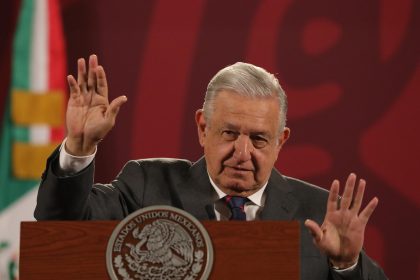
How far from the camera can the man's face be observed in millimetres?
1854

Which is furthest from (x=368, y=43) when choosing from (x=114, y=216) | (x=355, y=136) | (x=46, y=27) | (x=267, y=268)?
(x=267, y=268)

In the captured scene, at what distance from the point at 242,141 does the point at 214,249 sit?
0.57 metres

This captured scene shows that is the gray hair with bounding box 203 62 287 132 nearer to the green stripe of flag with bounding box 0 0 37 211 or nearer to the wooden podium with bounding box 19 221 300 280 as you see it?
the wooden podium with bounding box 19 221 300 280

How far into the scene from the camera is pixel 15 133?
11.0 ft

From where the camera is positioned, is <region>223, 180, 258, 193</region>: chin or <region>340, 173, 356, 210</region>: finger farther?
<region>223, 180, 258, 193</region>: chin

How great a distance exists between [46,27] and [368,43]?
1.51 metres

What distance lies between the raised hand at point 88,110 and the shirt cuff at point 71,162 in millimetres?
10

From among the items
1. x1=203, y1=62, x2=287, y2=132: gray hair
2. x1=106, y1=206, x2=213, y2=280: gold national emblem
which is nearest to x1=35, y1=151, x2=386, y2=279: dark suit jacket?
x1=203, y1=62, x2=287, y2=132: gray hair

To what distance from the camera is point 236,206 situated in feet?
5.94

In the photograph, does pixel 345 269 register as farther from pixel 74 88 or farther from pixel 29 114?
pixel 29 114

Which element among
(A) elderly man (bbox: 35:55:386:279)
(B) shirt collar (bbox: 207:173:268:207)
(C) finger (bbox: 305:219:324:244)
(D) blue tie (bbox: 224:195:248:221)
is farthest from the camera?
(B) shirt collar (bbox: 207:173:268:207)

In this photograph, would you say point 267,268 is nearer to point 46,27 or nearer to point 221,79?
point 221,79

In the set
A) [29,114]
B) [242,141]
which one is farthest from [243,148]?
[29,114]

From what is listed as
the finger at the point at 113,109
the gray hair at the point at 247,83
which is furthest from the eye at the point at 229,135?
the finger at the point at 113,109
